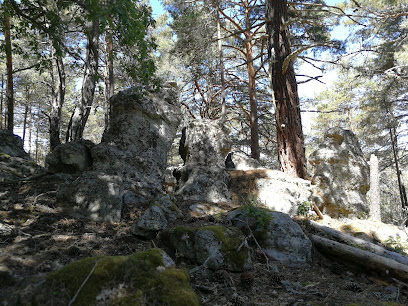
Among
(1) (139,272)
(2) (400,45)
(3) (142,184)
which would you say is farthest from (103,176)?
(2) (400,45)

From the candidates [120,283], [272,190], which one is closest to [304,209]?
[272,190]

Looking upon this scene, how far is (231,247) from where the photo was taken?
3373mm

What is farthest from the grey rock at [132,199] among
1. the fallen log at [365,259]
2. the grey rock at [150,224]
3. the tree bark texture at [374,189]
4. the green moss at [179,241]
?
the tree bark texture at [374,189]

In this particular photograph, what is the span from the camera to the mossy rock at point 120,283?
2057mm

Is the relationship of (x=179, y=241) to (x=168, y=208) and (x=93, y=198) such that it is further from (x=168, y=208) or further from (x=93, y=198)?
(x=93, y=198)

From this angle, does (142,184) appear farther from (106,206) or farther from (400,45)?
(400,45)

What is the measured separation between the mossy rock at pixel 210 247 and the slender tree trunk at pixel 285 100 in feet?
15.0

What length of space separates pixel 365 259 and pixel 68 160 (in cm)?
625

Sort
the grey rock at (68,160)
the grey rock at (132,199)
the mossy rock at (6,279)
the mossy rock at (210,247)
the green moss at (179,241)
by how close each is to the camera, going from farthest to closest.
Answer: the grey rock at (68,160)
the grey rock at (132,199)
the green moss at (179,241)
the mossy rock at (210,247)
the mossy rock at (6,279)

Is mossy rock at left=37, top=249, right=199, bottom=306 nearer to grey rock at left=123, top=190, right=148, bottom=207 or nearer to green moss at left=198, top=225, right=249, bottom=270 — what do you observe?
green moss at left=198, top=225, right=249, bottom=270

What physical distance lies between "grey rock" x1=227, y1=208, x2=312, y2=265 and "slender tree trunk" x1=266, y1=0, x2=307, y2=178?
359cm

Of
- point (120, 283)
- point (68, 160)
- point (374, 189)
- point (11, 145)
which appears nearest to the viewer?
point (120, 283)

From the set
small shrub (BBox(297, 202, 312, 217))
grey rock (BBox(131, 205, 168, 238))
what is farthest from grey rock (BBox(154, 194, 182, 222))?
small shrub (BBox(297, 202, 312, 217))

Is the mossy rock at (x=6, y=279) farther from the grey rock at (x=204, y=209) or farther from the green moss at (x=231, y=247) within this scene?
the grey rock at (x=204, y=209)
